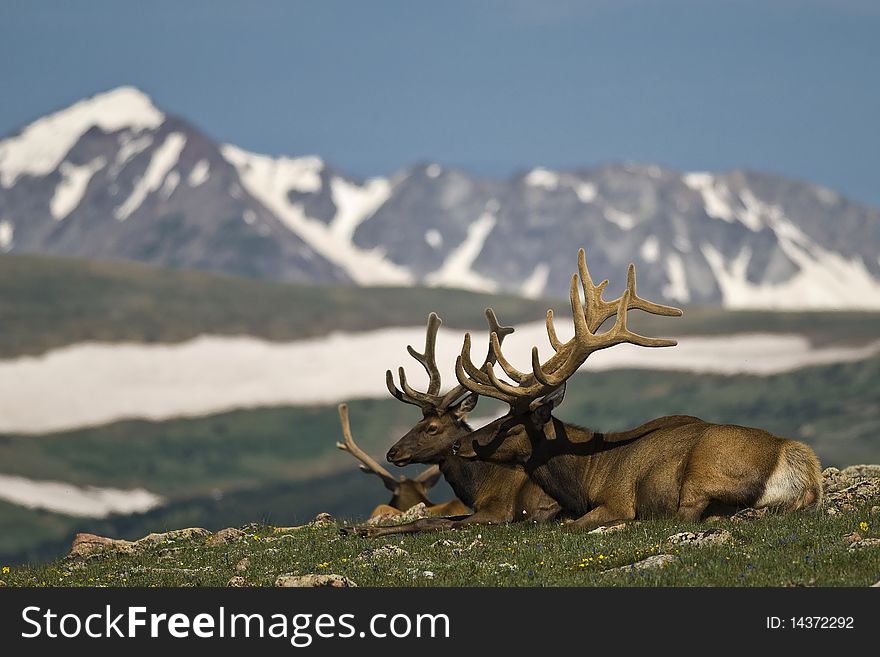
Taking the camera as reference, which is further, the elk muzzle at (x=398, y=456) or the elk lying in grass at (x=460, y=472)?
the elk muzzle at (x=398, y=456)

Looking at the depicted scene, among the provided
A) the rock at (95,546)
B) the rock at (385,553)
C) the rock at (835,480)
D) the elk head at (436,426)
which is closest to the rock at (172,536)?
the rock at (95,546)

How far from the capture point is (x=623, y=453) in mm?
22547

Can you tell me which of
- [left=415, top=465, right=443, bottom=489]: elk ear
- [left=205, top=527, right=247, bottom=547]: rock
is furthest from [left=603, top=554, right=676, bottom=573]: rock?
[left=415, top=465, right=443, bottom=489]: elk ear

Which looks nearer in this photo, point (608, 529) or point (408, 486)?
point (608, 529)

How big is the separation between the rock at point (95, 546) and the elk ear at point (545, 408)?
6.39 m

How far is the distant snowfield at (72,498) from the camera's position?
16925 centimetres

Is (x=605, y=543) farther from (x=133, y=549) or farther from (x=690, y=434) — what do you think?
(x=133, y=549)

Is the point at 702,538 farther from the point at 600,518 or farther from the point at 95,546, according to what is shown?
the point at 95,546

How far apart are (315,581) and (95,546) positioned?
9199mm

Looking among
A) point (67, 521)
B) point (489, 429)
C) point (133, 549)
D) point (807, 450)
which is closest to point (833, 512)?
point (807, 450)

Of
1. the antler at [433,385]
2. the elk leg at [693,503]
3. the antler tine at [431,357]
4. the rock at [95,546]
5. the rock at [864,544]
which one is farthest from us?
the antler tine at [431,357]

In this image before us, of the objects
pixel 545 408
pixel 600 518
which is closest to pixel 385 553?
pixel 600 518

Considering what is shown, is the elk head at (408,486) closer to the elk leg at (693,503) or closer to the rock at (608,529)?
the rock at (608,529)
